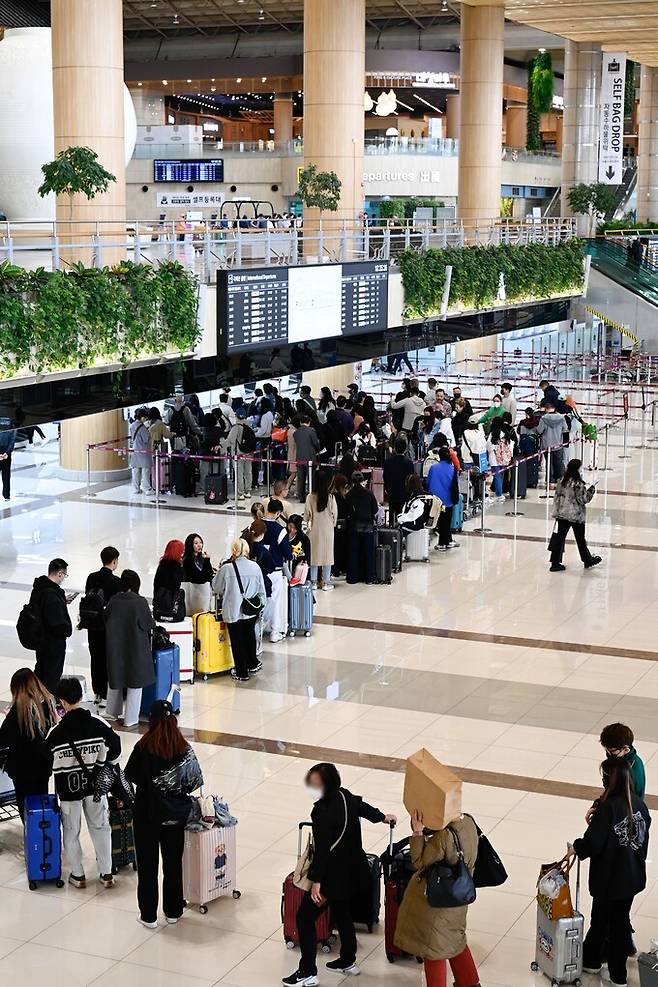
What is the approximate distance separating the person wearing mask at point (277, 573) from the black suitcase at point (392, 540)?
2499 millimetres

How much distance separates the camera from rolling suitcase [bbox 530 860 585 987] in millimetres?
6613

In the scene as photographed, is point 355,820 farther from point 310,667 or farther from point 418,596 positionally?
point 418,596

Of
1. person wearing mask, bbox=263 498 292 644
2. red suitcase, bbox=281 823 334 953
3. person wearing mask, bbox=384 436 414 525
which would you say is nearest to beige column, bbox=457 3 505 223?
person wearing mask, bbox=384 436 414 525

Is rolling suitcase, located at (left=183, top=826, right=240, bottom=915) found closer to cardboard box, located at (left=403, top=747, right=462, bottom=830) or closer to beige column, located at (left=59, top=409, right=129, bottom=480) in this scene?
cardboard box, located at (left=403, top=747, right=462, bottom=830)

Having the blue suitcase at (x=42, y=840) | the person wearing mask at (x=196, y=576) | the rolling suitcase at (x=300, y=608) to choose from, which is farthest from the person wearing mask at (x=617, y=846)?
the rolling suitcase at (x=300, y=608)

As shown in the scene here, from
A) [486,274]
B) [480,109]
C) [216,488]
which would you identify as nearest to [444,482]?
[216,488]

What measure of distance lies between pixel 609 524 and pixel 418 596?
4.69m

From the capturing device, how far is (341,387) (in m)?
28.1

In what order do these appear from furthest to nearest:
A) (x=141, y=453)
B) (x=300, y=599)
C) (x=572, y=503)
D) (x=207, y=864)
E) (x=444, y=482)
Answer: (x=141, y=453) < (x=444, y=482) < (x=572, y=503) < (x=300, y=599) < (x=207, y=864)

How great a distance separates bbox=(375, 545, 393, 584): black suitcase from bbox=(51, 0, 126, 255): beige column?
5809 mm

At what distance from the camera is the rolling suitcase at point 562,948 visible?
A: 661 cm

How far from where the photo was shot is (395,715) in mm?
10680

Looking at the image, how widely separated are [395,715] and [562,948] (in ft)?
13.6

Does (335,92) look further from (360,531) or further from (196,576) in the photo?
(196,576)
